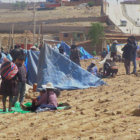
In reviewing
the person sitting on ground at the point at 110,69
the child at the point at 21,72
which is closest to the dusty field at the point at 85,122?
the child at the point at 21,72

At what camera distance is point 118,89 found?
10.5 meters

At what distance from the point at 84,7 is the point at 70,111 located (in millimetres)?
61989

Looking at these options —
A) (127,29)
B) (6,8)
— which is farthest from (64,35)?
(6,8)

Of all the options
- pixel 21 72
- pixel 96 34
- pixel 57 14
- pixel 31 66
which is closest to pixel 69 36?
pixel 96 34

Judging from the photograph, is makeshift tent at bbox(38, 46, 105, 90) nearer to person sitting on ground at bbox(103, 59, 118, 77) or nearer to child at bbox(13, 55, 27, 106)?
person sitting on ground at bbox(103, 59, 118, 77)

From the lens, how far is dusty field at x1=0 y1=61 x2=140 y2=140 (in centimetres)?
600

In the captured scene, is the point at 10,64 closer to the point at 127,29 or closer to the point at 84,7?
the point at 127,29

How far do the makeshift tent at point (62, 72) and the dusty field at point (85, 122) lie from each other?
2248 mm

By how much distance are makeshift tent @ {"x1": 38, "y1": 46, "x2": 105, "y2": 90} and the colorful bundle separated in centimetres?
341

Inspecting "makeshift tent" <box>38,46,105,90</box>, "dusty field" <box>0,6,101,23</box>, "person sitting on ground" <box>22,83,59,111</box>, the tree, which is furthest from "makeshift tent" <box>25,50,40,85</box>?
"dusty field" <box>0,6,101,23</box>

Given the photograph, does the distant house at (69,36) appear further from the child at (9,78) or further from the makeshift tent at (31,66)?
the child at (9,78)

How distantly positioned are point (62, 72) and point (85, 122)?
5119 mm

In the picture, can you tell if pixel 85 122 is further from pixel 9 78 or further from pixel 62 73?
pixel 62 73

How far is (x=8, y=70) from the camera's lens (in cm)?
820
